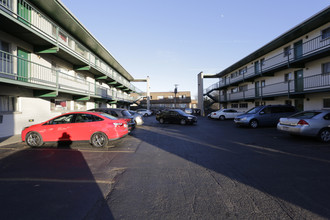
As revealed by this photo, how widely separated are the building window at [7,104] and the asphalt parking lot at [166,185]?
4.59 meters

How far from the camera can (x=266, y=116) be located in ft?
38.8

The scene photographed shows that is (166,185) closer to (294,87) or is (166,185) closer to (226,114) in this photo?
(294,87)

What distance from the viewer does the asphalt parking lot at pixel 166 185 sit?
2359mm

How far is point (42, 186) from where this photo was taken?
3.14m

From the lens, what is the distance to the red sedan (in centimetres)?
622

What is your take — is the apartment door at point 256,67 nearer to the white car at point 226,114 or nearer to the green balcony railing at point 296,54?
the green balcony railing at point 296,54

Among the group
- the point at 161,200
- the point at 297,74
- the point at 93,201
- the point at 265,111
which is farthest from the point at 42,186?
the point at 297,74

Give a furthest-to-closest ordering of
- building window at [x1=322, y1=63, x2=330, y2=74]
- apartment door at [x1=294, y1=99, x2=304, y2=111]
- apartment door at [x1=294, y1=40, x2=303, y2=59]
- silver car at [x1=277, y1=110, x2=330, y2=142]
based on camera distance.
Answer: apartment door at [x1=294, y1=99, x2=304, y2=111] → apartment door at [x1=294, y1=40, x2=303, y2=59] → building window at [x1=322, y1=63, x2=330, y2=74] → silver car at [x1=277, y1=110, x2=330, y2=142]

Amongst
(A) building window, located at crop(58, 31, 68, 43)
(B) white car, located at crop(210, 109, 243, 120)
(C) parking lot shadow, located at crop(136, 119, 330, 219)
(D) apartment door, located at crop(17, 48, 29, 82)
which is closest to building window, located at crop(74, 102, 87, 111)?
(A) building window, located at crop(58, 31, 68, 43)

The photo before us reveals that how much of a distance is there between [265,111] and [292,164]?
889 cm

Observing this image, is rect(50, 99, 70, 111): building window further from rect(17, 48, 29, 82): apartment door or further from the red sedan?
the red sedan

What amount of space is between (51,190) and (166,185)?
2199 millimetres

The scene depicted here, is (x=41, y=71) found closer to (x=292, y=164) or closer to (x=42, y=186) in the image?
(x=42, y=186)

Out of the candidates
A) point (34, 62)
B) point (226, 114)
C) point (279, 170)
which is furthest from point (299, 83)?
point (34, 62)
